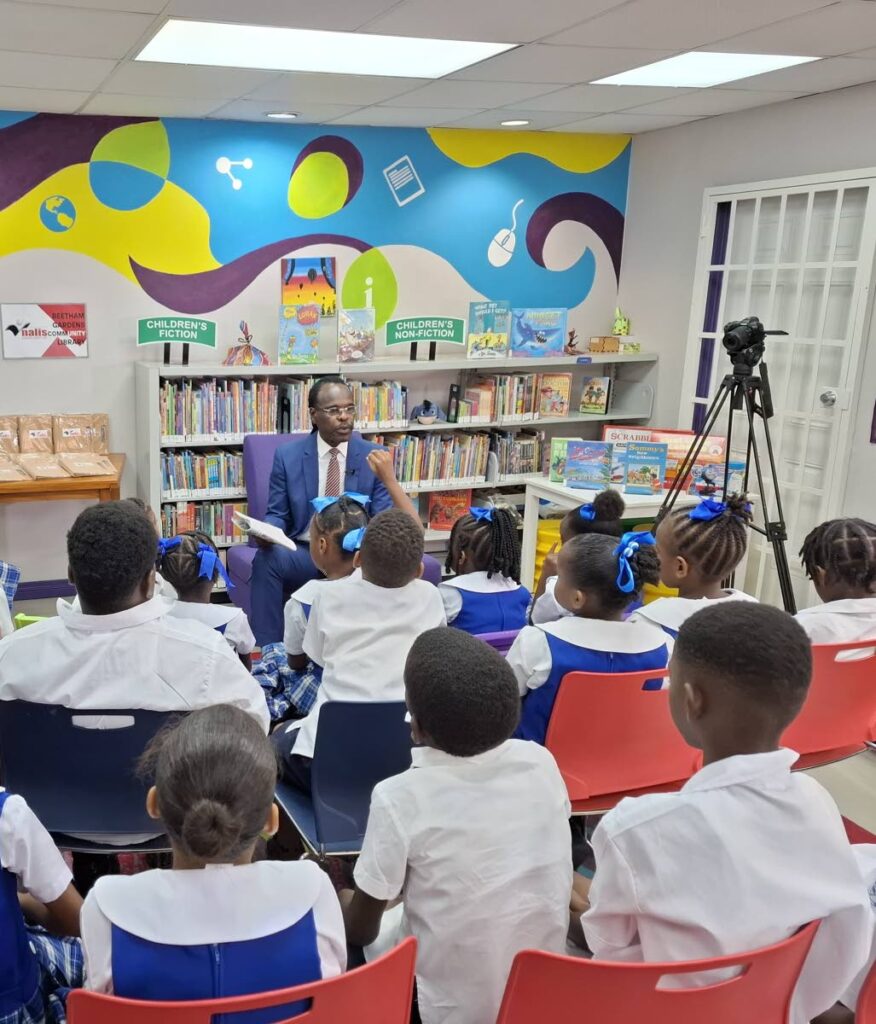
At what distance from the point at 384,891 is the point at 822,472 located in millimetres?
3803

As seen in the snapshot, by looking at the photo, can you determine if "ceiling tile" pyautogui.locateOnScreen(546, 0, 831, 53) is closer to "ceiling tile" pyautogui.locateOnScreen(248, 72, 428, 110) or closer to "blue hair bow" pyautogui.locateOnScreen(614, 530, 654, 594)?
"ceiling tile" pyautogui.locateOnScreen(248, 72, 428, 110)

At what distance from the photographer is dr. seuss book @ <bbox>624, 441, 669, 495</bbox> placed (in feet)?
14.6

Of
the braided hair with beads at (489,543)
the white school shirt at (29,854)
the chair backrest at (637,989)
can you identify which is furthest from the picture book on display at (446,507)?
the chair backrest at (637,989)

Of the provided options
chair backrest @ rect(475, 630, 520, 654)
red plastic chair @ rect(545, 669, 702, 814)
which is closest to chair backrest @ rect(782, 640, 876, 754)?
red plastic chair @ rect(545, 669, 702, 814)

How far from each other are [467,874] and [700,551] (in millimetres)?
1444

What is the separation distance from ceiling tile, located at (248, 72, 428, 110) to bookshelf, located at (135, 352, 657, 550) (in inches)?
51.9

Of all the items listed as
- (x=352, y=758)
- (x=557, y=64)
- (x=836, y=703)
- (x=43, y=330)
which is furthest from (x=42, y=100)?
(x=836, y=703)

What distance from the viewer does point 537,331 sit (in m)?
5.43

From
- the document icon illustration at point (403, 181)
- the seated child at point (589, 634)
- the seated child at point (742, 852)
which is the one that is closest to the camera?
the seated child at point (742, 852)

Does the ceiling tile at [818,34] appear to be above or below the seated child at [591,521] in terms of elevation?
above

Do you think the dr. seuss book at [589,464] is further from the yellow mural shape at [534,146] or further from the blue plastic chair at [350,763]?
the blue plastic chair at [350,763]

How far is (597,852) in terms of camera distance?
4.28 ft

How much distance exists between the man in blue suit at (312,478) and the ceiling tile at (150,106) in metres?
1.40

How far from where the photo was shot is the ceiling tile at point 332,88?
3.71m
